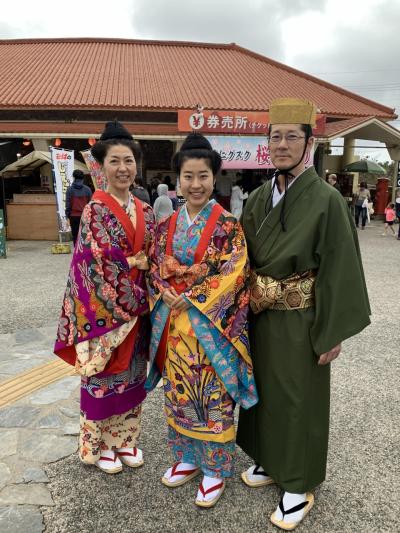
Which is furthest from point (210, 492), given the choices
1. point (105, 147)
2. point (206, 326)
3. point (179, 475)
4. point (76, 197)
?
point (76, 197)

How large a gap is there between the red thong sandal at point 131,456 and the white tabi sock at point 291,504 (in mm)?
795

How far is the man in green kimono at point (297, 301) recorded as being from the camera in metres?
1.81

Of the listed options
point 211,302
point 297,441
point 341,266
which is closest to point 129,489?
point 297,441

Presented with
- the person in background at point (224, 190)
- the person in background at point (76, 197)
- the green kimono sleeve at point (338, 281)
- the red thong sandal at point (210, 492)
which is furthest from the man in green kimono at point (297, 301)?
the person in background at point (224, 190)

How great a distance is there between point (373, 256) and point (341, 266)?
7790 millimetres

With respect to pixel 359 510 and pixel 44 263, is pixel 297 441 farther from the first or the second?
pixel 44 263

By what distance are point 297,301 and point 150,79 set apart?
1472 centimetres

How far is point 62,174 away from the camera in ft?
29.1

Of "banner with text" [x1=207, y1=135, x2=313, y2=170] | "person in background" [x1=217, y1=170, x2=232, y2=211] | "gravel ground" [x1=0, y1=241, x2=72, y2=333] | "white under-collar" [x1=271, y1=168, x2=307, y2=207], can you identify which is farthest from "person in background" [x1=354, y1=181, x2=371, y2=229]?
"white under-collar" [x1=271, y1=168, x2=307, y2=207]

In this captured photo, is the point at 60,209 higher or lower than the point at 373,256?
higher

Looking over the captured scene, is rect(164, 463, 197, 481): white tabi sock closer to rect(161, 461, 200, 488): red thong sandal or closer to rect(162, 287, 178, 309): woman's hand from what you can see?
rect(161, 461, 200, 488): red thong sandal

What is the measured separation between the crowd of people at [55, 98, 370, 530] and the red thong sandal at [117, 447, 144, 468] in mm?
218

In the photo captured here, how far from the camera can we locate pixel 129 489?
2170mm

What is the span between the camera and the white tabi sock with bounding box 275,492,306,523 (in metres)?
1.94
